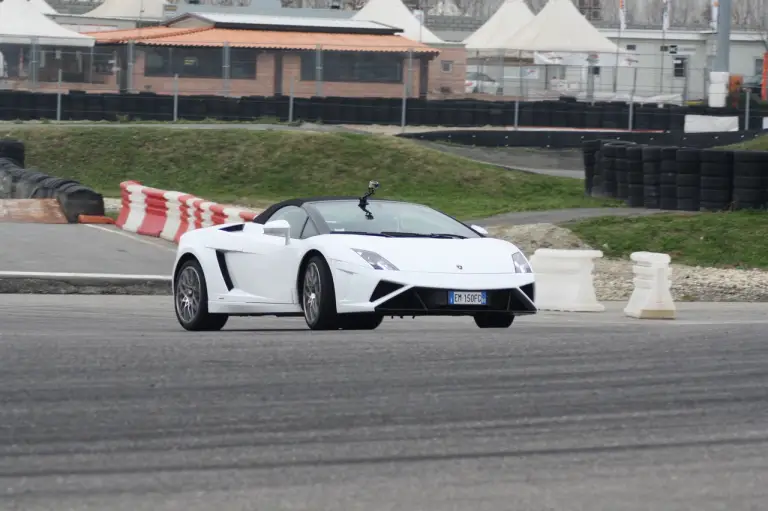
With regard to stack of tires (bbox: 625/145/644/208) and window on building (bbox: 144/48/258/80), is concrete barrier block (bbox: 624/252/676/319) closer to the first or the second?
stack of tires (bbox: 625/145/644/208)

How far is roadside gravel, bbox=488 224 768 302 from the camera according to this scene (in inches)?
693

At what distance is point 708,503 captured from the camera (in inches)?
241

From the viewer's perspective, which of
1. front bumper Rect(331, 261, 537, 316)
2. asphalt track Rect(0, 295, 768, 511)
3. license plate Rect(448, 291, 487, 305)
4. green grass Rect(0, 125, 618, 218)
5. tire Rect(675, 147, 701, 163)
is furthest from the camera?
green grass Rect(0, 125, 618, 218)

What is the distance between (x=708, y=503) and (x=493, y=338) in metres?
4.53

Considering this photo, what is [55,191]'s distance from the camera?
23.4 meters

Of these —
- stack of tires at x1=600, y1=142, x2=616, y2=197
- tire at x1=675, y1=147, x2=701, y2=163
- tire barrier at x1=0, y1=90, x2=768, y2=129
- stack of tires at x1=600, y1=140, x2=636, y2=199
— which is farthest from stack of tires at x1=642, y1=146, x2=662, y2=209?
tire barrier at x1=0, y1=90, x2=768, y2=129

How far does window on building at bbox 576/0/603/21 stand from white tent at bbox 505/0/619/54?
4247 centimetres

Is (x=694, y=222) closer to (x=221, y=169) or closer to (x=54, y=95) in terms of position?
(x=221, y=169)

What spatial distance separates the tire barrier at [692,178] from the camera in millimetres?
22609

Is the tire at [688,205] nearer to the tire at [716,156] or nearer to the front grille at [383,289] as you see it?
the tire at [716,156]

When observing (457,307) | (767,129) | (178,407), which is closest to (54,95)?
(767,129)

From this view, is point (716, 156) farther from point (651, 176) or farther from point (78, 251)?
point (78, 251)

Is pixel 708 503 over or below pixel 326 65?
below

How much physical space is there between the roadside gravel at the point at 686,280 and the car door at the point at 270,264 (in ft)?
20.5
